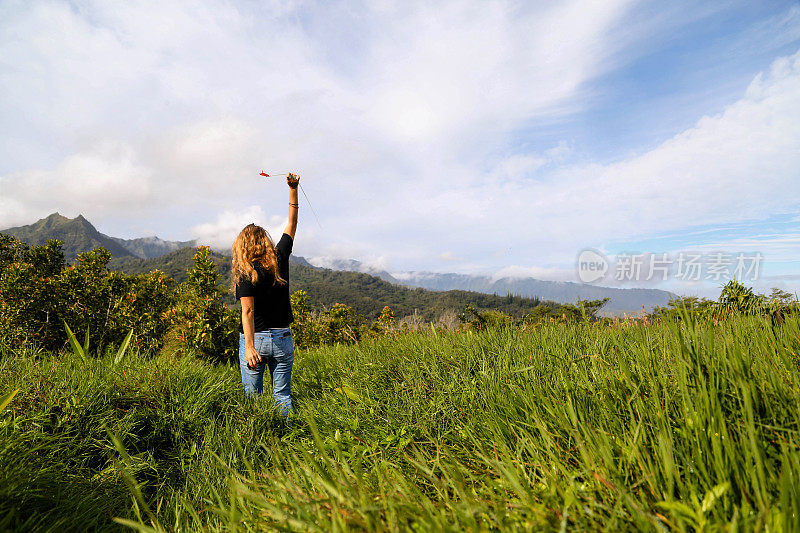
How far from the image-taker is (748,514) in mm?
1057

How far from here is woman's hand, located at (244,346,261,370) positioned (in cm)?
372

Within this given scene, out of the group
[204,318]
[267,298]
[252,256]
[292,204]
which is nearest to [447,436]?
[267,298]

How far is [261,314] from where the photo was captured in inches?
156

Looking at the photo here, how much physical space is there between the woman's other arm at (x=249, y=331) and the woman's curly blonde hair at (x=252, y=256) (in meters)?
0.23

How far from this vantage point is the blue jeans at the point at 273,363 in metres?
3.85

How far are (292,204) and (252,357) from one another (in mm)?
1857

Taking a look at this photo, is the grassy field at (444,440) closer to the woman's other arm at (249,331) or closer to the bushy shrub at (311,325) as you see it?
the woman's other arm at (249,331)

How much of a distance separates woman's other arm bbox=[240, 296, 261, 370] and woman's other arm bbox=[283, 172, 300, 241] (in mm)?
978

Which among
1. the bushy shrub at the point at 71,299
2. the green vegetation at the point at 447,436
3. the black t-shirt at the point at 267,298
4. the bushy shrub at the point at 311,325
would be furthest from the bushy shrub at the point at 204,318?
the bushy shrub at the point at 311,325

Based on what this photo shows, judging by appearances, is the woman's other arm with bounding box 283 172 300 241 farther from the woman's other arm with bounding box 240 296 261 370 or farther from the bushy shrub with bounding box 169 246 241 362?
the bushy shrub with bounding box 169 246 241 362

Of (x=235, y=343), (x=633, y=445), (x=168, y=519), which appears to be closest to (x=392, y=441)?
(x=168, y=519)

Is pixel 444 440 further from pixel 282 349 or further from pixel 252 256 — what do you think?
pixel 252 256

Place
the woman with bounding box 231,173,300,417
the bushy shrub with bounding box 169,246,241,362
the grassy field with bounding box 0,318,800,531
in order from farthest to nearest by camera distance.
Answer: the bushy shrub with bounding box 169,246,241,362
the woman with bounding box 231,173,300,417
the grassy field with bounding box 0,318,800,531

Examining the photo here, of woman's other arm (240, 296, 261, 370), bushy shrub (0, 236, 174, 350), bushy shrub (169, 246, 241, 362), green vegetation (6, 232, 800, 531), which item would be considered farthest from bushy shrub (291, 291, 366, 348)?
woman's other arm (240, 296, 261, 370)
